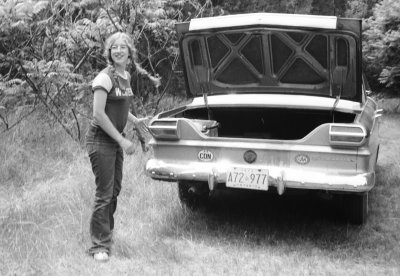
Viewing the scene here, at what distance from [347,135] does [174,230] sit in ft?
5.82

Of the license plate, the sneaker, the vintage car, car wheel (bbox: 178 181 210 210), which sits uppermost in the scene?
the vintage car

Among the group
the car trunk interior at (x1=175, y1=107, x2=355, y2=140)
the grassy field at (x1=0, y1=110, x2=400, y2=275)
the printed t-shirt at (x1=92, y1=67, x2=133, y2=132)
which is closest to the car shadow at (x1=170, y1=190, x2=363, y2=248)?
the grassy field at (x1=0, y1=110, x2=400, y2=275)

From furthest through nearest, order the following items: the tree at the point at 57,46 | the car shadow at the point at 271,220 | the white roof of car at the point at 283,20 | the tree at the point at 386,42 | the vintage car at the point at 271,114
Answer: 1. the tree at the point at 386,42
2. the tree at the point at 57,46
3. the car shadow at the point at 271,220
4. the white roof of car at the point at 283,20
5. the vintage car at the point at 271,114

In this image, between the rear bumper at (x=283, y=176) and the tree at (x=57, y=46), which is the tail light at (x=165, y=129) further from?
the tree at (x=57, y=46)

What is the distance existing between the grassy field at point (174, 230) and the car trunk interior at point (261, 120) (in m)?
0.76

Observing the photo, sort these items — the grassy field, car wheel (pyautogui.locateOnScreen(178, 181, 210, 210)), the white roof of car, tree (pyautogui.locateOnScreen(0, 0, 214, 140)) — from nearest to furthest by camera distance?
the grassy field, the white roof of car, car wheel (pyautogui.locateOnScreen(178, 181, 210, 210)), tree (pyautogui.locateOnScreen(0, 0, 214, 140))

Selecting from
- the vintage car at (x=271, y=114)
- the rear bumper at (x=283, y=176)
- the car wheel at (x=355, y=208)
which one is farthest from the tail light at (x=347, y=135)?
the car wheel at (x=355, y=208)

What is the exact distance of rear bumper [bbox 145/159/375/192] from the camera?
3987 mm

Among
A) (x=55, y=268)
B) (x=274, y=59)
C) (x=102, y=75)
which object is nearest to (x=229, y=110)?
(x=274, y=59)

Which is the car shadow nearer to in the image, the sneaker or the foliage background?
the sneaker

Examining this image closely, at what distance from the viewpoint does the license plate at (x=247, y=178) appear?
4.17m

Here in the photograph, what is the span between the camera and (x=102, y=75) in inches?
151

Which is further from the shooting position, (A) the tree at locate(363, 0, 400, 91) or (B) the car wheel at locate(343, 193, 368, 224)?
(A) the tree at locate(363, 0, 400, 91)

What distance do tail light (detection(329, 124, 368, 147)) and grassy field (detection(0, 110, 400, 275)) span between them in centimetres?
93
